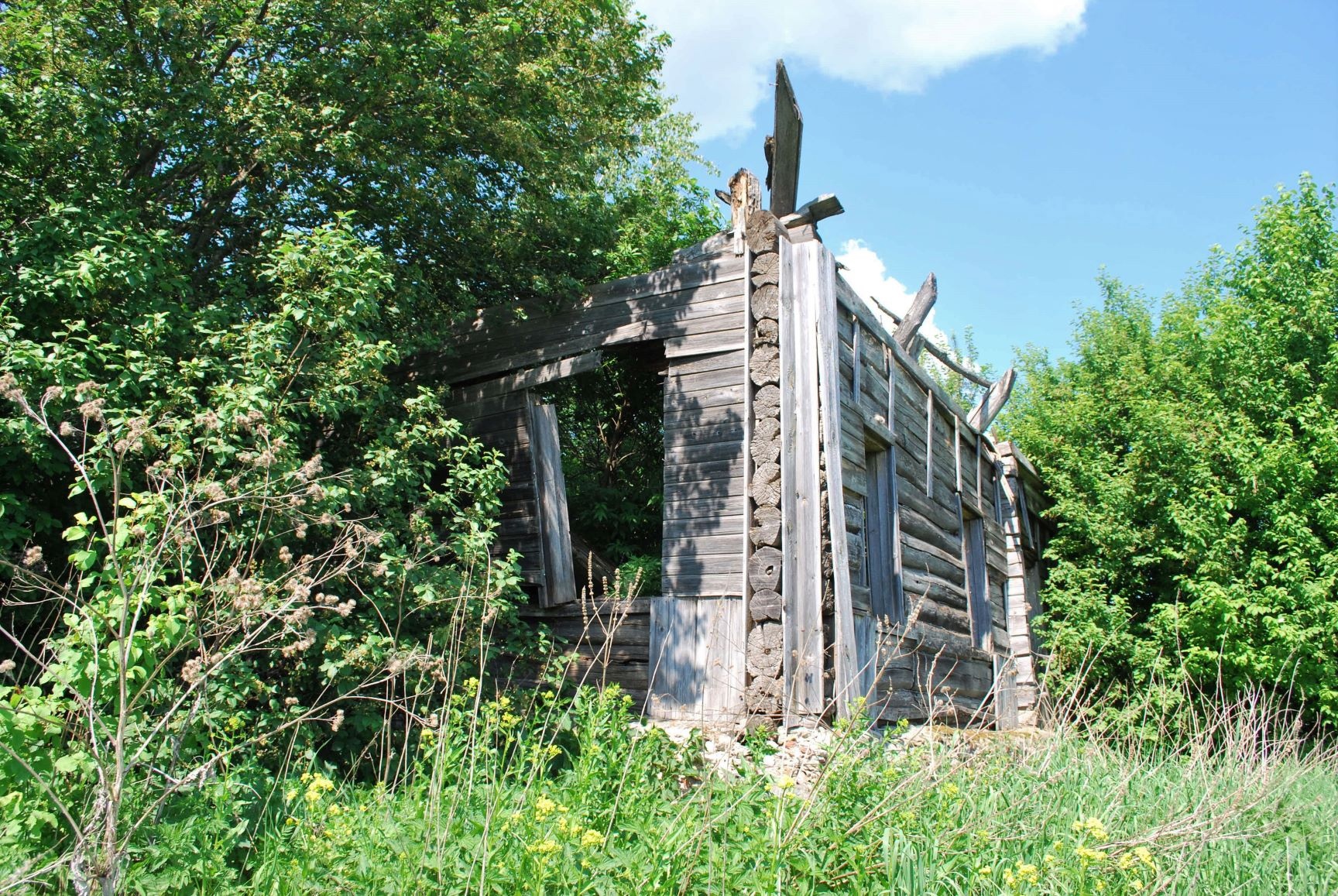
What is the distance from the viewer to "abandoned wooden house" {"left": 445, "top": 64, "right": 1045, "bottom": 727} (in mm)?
6383

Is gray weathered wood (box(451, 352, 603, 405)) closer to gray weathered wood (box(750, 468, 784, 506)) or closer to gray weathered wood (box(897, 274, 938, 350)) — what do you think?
gray weathered wood (box(750, 468, 784, 506))

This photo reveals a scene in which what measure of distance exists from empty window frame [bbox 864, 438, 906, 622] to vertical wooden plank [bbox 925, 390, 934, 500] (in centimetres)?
120

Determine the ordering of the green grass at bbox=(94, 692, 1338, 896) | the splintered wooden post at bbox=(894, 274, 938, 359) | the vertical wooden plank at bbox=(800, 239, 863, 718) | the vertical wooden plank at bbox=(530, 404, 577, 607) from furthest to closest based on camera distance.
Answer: the splintered wooden post at bbox=(894, 274, 938, 359) → the vertical wooden plank at bbox=(530, 404, 577, 607) → the vertical wooden plank at bbox=(800, 239, 863, 718) → the green grass at bbox=(94, 692, 1338, 896)

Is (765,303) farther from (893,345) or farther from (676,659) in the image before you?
(676,659)

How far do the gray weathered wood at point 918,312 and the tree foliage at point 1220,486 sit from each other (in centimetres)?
451

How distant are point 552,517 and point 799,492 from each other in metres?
2.42

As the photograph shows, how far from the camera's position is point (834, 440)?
659cm

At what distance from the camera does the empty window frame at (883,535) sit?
24.4ft

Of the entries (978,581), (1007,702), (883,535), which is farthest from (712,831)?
(1007,702)

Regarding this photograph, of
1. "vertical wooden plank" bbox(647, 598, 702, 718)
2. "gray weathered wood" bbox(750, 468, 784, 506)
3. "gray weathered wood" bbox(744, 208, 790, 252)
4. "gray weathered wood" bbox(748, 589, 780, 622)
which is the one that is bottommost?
"vertical wooden plank" bbox(647, 598, 702, 718)

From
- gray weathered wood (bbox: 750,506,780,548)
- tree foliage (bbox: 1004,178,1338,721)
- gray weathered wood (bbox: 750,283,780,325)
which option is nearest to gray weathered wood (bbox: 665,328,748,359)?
gray weathered wood (bbox: 750,283,780,325)

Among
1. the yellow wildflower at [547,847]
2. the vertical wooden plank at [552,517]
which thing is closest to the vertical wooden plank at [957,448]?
the vertical wooden plank at [552,517]

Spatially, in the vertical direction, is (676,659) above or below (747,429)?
below

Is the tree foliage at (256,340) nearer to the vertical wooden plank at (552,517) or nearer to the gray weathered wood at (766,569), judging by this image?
the vertical wooden plank at (552,517)
